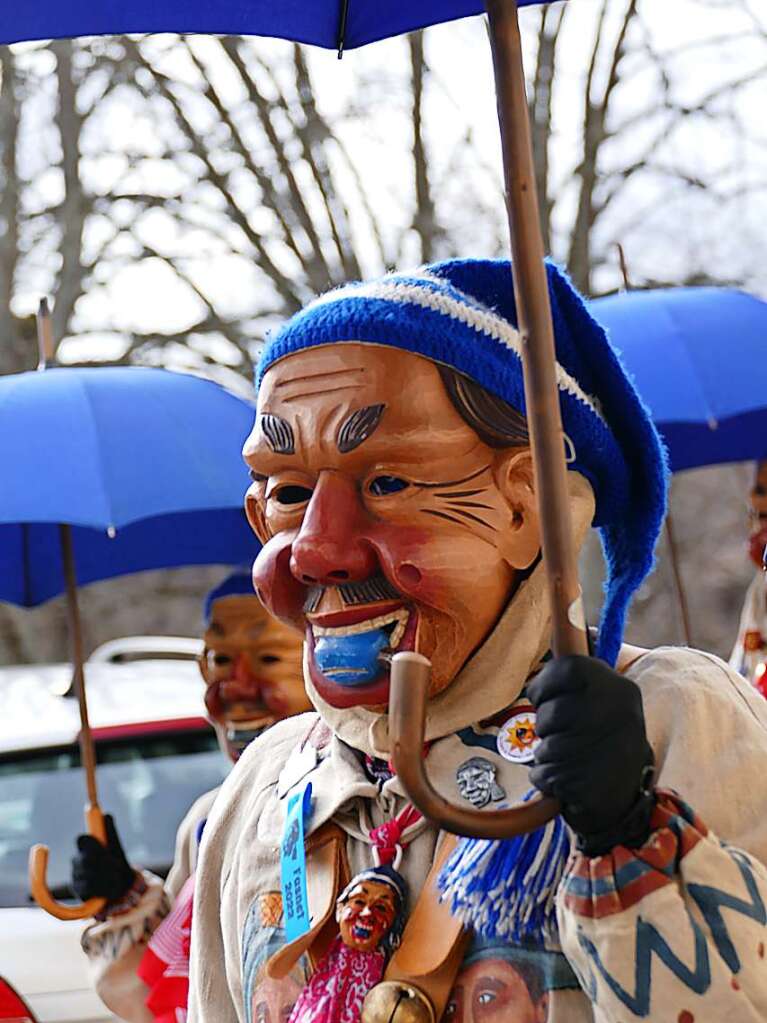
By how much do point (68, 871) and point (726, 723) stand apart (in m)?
3.53

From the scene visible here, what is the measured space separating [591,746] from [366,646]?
506 mm

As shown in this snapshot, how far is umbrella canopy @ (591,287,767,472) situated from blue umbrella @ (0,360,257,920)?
3.82ft

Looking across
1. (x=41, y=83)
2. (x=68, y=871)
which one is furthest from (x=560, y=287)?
(x=41, y=83)

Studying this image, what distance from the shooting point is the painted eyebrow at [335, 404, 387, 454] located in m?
2.01

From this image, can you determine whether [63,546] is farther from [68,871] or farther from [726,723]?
[726,723]

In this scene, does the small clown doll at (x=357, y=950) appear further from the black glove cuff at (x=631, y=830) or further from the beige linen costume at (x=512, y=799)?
the black glove cuff at (x=631, y=830)

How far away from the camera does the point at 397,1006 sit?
1856 mm

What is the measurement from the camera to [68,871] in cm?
501

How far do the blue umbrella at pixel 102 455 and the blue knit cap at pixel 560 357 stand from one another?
1.79 meters

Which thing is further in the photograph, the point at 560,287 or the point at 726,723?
the point at 560,287

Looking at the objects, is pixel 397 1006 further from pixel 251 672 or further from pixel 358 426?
pixel 251 672

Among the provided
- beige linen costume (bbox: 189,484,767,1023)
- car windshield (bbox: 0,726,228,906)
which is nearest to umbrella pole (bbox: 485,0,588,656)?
beige linen costume (bbox: 189,484,767,1023)

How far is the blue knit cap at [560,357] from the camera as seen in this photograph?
2033 mm

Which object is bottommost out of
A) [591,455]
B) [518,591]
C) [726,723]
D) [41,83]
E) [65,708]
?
[65,708]
